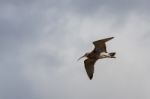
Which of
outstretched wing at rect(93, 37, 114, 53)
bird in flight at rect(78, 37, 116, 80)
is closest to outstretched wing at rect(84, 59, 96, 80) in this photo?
bird in flight at rect(78, 37, 116, 80)

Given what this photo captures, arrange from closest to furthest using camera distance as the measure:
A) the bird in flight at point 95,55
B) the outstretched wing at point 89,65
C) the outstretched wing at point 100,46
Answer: the bird in flight at point 95,55
the outstretched wing at point 100,46
the outstretched wing at point 89,65

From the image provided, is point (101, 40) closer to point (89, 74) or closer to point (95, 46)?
point (95, 46)

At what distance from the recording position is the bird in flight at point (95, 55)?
4522 centimetres

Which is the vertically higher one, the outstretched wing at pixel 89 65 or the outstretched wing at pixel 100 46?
the outstretched wing at pixel 100 46

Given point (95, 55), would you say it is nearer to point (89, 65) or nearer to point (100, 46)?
point (100, 46)

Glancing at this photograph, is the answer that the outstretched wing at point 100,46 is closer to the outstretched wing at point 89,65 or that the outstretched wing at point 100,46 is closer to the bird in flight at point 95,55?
the bird in flight at point 95,55

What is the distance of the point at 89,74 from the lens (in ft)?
152

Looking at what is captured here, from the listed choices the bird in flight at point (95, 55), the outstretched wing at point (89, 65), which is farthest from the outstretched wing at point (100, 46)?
the outstretched wing at point (89, 65)

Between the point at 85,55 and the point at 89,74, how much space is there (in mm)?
2367

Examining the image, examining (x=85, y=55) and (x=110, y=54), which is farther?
(x=85, y=55)

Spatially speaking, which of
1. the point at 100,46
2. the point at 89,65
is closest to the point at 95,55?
the point at 100,46

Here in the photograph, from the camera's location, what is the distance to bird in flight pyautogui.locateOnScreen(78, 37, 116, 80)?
1780 inches

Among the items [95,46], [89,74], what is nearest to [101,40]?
[95,46]

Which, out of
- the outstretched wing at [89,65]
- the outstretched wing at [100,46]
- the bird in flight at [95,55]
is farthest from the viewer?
the outstretched wing at [89,65]
